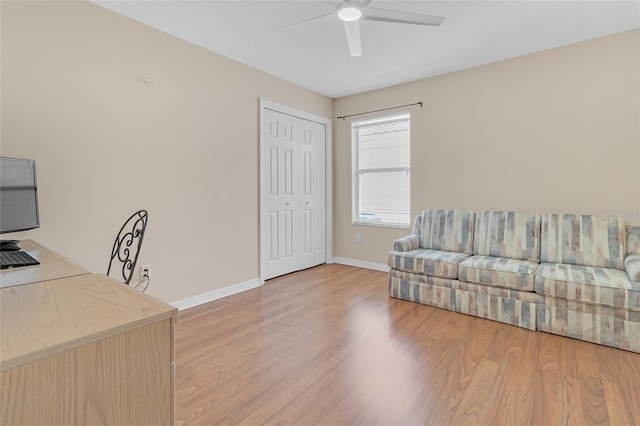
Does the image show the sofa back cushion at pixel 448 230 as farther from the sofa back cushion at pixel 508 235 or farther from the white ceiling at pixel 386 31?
the white ceiling at pixel 386 31

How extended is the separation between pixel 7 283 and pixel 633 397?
2.91 m

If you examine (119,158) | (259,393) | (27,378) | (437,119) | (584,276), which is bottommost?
(259,393)

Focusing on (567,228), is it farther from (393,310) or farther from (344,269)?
(344,269)

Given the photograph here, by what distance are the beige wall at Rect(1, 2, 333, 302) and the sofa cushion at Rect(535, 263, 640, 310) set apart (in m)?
2.82

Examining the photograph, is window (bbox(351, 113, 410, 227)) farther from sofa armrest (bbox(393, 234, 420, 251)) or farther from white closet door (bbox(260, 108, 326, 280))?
sofa armrest (bbox(393, 234, 420, 251))

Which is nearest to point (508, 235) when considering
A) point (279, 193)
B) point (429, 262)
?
point (429, 262)

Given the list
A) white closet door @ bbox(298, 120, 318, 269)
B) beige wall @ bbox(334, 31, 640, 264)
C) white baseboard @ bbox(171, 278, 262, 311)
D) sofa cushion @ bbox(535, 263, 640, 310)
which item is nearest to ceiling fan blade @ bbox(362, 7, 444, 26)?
beige wall @ bbox(334, 31, 640, 264)

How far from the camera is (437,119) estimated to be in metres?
3.88

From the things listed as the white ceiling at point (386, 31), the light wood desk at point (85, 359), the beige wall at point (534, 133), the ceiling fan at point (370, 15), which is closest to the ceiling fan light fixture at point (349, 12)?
the ceiling fan at point (370, 15)

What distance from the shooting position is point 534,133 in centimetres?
329

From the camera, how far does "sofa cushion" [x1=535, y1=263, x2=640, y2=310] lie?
7.18 feet

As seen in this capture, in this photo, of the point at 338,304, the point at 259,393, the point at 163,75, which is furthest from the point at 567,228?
the point at 163,75

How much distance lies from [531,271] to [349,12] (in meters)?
2.42

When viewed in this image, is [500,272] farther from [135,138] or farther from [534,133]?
[135,138]
